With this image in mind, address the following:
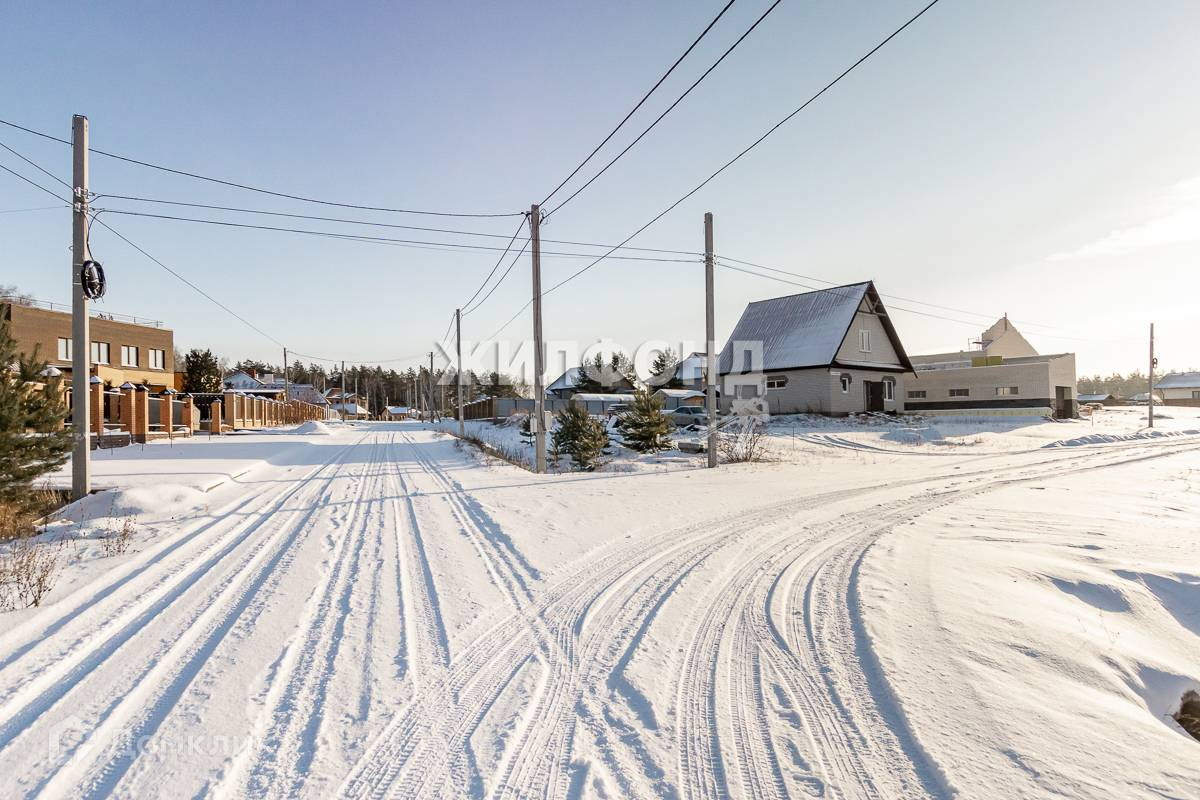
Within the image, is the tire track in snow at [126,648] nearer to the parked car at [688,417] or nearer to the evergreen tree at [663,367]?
the parked car at [688,417]

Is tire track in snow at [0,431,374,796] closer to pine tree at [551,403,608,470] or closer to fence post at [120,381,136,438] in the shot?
pine tree at [551,403,608,470]

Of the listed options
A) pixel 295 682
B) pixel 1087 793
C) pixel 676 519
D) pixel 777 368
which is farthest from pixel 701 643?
pixel 777 368

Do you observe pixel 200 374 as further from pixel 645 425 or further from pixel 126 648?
pixel 126 648

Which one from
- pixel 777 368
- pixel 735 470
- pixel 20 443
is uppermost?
pixel 777 368

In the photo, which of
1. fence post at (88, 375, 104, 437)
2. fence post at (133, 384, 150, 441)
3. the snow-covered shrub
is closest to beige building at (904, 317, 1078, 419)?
the snow-covered shrub

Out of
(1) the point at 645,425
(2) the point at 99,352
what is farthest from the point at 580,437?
(2) the point at 99,352

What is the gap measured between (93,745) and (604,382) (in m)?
54.4

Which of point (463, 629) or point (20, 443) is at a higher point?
point (20, 443)

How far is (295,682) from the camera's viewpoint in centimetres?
362

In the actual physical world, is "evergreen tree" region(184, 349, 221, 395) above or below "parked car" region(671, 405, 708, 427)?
above

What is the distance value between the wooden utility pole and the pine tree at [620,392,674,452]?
4331mm

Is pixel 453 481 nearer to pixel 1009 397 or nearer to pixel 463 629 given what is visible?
pixel 463 629

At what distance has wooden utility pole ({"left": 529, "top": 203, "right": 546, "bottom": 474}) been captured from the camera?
15680mm

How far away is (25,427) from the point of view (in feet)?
28.4
